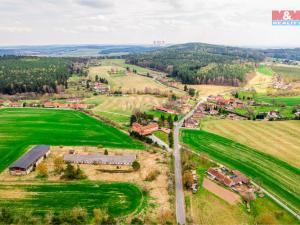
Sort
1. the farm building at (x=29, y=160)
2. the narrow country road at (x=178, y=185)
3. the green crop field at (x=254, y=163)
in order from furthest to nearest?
the farm building at (x=29, y=160) → the green crop field at (x=254, y=163) → the narrow country road at (x=178, y=185)

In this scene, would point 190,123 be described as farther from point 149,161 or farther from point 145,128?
point 149,161

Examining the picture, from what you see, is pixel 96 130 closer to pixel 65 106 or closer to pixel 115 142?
pixel 115 142

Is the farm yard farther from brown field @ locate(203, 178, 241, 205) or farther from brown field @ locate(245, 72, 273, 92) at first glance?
brown field @ locate(245, 72, 273, 92)

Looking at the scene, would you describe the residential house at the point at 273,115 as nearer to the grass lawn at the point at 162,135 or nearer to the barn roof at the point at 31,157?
the grass lawn at the point at 162,135

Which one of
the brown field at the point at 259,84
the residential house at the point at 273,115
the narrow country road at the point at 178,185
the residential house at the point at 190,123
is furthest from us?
the brown field at the point at 259,84

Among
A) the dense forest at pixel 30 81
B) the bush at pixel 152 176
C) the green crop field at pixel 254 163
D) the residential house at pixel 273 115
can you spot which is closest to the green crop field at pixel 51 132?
the bush at pixel 152 176

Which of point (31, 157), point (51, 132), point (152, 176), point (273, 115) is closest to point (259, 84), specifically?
point (273, 115)
